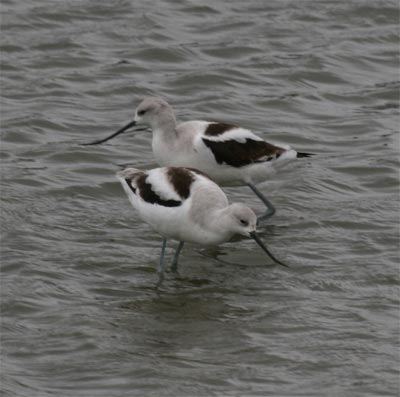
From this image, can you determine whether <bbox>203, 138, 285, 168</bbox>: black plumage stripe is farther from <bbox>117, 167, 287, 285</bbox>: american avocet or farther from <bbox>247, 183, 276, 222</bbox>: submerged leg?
<bbox>117, 167, 287, 285</bbox>: american avocet

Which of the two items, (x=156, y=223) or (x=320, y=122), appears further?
Result: (x=320, y=122)

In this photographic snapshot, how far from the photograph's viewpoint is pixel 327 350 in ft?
25.4

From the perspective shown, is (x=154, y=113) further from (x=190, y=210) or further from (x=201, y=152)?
(x=190, y=210)

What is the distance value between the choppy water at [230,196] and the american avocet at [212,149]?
474 millimetres

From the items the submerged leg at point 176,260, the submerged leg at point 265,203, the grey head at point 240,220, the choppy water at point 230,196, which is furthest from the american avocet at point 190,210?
the submerged leg at point 265,203

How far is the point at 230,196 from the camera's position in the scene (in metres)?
11.1

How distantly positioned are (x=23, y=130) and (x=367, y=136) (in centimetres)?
334

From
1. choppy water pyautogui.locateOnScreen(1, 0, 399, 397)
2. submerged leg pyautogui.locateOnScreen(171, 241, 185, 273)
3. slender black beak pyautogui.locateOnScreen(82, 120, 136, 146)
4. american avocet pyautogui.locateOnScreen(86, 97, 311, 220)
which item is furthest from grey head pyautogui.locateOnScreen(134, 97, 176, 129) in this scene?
submerged leg pyautogui.locateOnScreen(171, 241, 185, 273)

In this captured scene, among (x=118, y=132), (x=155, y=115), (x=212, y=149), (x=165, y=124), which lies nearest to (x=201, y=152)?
(x=212, y=149)

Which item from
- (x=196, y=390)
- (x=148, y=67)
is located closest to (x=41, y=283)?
(x=196, y=390)

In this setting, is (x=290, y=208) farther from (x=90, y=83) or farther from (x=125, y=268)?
(x=90, y=83)

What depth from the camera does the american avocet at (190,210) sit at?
8711 mm

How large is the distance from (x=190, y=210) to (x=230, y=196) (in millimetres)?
2385

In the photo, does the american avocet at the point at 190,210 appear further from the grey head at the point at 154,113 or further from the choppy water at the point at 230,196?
the grey head at the point at 154,113
